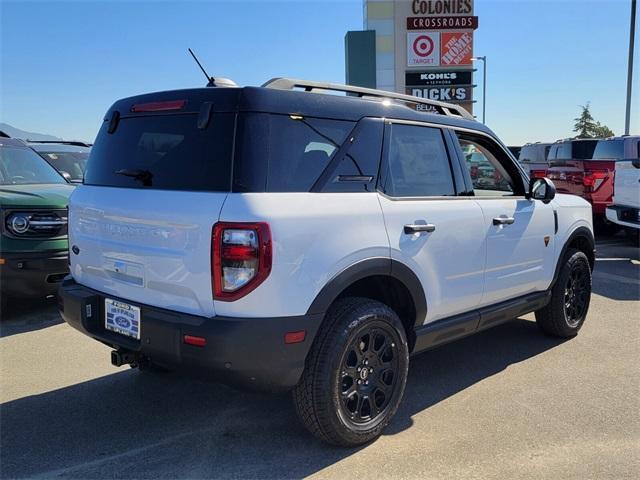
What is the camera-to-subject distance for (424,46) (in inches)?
881

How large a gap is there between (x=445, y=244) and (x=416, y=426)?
44.8 inches

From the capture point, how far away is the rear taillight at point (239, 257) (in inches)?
103

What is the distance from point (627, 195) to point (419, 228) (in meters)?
7.38

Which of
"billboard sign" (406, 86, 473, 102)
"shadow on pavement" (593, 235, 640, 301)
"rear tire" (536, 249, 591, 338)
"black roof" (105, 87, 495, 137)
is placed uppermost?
"billboard sign" (406, 86, 473, 102)

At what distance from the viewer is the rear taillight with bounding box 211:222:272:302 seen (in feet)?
8.59

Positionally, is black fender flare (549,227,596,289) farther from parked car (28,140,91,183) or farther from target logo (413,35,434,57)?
target logo (413,35,434,57)

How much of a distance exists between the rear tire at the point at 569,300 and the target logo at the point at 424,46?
18.8 meters

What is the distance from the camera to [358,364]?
3.13 m

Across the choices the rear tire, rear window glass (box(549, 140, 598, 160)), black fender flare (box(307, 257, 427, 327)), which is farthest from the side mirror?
rear window glass (box(549, 140, 598, 160))

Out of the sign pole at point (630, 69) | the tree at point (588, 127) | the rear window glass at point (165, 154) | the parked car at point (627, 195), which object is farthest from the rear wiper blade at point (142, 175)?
the tree at point (588, 127)

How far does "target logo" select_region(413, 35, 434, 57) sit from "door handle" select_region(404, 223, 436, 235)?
67.5ft

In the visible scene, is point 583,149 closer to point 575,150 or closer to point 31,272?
point 575,150

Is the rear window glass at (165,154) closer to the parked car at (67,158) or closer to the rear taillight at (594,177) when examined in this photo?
the parked car at (67,158)

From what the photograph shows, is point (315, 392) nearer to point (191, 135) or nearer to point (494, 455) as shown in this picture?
point (494, 455)
